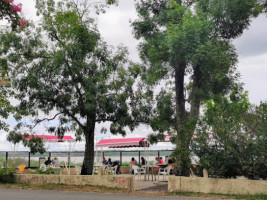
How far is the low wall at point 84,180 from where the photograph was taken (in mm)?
13824

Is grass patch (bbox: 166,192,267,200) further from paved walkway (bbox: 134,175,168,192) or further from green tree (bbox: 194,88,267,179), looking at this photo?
paved walkway (bbox: 134,175,168,192)

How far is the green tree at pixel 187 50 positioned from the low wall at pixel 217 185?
0.71 meters

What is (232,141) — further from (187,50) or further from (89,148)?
(89,148)

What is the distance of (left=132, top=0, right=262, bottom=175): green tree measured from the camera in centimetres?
1419

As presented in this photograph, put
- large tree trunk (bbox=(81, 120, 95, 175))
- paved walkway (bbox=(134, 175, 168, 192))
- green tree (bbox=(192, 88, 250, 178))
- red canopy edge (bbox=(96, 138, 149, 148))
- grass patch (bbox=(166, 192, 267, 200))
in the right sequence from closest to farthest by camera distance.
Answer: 1. grass patch (bbox=(166, 192, 267, 200))
2. green tree (bbox=(192, 88, 250, 178))
3. paved walkway (bbox=(134, 175, 168, 192))
4. large tree trunk (bbox=(81, 120, 95, 175))
5. red canopy edge (bbox=(96, 138, 149, 148))

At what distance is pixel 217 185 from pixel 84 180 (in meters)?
5.66

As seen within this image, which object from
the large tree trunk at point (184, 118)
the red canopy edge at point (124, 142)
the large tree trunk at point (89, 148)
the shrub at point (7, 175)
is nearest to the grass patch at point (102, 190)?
the shrub at point (7, 175)

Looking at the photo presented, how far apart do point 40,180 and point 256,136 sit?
9.68m

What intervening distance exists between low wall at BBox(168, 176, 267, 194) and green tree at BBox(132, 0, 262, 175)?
0.71 m

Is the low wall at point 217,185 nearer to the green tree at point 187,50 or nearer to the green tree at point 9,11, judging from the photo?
the green tree at point 187,50

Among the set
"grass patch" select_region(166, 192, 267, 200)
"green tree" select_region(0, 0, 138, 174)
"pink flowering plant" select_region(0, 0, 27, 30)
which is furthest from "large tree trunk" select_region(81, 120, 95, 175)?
"pink flowering plant" select_region(0, 0, 27, 30)

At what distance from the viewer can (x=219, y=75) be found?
567 inches

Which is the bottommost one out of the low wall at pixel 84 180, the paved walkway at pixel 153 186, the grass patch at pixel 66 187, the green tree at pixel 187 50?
the paved walkway at pixel 153 186

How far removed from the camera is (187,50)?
14.4 meters
